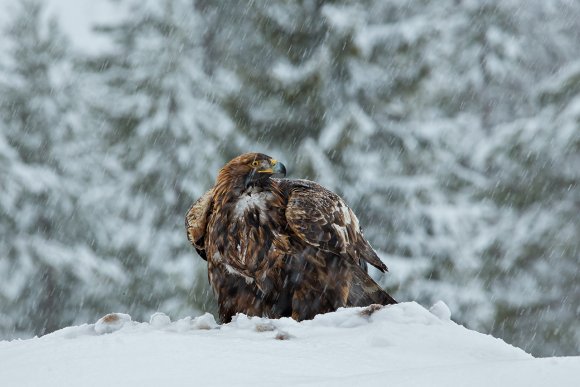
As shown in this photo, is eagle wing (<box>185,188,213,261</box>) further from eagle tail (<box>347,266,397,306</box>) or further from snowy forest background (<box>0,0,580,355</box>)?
snowy forest background (<box>0,0,580,355</box>)

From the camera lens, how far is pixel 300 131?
1141cm

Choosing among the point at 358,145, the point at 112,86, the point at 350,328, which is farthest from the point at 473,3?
the point at 350,328

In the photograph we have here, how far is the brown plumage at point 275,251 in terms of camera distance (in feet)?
18.5

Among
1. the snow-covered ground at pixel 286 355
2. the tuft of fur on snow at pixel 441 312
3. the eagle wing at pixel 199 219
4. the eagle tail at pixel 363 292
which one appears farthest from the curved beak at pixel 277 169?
the tuft of fur on snow at pixel 441 312

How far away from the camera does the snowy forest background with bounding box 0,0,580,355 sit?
11.0 metres

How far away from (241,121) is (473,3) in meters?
3.74

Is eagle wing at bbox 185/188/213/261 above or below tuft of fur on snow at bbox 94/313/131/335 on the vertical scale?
above

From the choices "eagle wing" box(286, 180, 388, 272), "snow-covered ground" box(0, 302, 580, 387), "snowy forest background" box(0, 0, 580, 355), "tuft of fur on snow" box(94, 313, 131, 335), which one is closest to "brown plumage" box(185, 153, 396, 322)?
"eagle wing" box(286, 180, 388, 272)

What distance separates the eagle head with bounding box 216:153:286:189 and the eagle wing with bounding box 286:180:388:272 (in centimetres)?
21

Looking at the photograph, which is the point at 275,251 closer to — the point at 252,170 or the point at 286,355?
the point at 252,170

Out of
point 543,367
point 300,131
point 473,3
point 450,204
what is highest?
point 473,3

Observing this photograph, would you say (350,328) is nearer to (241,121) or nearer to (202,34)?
(241,121)

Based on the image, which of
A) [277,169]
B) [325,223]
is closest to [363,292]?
[325,223]

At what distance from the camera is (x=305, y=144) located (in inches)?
430
